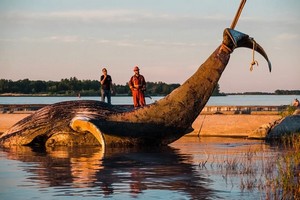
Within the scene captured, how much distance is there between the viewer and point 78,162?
21.0 m

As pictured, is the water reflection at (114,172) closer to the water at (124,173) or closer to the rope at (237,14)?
the water at (124,173)

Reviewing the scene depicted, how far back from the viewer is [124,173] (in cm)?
1831

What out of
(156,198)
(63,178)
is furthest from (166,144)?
(156,198)

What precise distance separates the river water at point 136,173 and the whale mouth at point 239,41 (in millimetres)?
3169

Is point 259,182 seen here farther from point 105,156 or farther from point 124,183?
point 105,156

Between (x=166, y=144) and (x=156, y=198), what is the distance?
12293mm

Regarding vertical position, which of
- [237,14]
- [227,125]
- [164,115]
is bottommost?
[227,125]

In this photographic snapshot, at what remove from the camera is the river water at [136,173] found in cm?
1512

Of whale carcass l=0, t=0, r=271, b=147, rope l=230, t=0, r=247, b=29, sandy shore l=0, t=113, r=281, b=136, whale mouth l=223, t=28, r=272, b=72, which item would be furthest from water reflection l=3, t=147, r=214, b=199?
sandy shore l=0, t=113, r=281, b=136

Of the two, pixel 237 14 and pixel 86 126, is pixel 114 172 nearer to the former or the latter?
pixel 86 126

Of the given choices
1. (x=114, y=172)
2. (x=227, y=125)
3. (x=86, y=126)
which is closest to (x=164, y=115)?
(x=86, y=126)

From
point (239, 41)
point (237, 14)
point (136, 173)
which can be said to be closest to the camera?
point (136, 173)

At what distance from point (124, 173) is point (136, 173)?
28 centimetres

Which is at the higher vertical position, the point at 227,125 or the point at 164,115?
the point at 164,115
